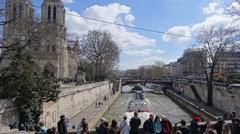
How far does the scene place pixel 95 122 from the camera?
34438 millimetres

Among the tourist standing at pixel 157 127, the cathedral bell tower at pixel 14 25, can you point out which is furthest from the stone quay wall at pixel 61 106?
the tourist standing at pixel 157 127

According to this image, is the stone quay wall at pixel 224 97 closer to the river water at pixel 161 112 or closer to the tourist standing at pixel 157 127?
the river water at pixel 161 112

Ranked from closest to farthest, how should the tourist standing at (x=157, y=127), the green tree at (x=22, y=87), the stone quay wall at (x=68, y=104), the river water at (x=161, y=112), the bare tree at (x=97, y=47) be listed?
1. the tourist standing at (x=157, y=127)
2. the green tree at (x=22, y=87)
3. the stone quay wall at (x=68, y=104)
4. the river water at (x=161, y=112)
5. the bare tree at (x=97, y=47)

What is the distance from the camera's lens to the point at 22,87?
2278 cm

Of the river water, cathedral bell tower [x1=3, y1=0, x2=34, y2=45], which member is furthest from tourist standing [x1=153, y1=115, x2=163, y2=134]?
the river water

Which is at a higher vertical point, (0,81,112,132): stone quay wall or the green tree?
the green tree

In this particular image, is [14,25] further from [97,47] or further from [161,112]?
[97,47]

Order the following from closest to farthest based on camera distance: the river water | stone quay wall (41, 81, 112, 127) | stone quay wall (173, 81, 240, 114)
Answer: stone quay wall (41, 81, 112, 127) → stone quay wall (173, 81, 240, 114) → the river water

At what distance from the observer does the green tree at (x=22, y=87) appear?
2261 centimetres

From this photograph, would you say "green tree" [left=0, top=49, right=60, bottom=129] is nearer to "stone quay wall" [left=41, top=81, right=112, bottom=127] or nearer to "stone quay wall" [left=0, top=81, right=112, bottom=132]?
"stone quay wall" [left=0, top=81, right=112, bottom=132]

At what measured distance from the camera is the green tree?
74.2 ft

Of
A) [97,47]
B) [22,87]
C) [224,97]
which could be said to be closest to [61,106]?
[22,87]

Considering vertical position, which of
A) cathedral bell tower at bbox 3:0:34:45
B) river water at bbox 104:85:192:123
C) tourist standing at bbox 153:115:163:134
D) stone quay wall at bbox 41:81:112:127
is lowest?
river water at bbox 104:85:192:123

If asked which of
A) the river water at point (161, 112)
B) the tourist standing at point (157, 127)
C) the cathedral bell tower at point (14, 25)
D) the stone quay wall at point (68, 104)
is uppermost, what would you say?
the cathedral bell tower at point (14, 25)
